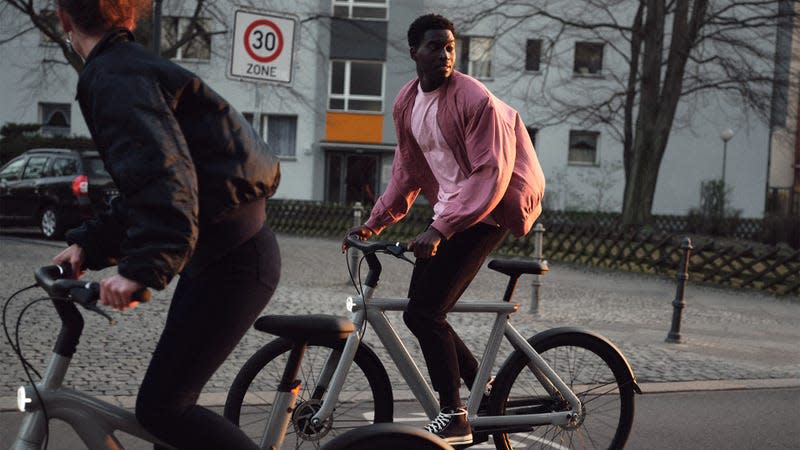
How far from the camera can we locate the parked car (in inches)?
677

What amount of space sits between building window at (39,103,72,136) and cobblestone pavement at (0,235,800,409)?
22012 mm

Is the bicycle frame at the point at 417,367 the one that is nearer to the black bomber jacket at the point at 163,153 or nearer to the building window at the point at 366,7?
the black bomber jacket at the point at 163,153

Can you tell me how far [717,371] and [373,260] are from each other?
4399 millimetres

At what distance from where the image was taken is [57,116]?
38.0 m

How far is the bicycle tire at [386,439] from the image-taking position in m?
2.74

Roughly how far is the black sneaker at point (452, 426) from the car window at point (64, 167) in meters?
14.6

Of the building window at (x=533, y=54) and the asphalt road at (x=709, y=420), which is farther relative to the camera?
the building window at (x=533, y=54)

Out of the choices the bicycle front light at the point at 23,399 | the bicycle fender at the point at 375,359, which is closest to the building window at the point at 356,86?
the bicycle fender at the point at 375,359

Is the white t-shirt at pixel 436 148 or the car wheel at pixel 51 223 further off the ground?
the white t-shirt at pixel 436 148

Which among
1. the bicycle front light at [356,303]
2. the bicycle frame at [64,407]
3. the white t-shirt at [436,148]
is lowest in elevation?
the bicycle frame at [64,407]

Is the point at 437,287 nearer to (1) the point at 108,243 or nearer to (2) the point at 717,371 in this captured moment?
(1) the point at 108,243

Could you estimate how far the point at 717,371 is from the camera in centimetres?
741

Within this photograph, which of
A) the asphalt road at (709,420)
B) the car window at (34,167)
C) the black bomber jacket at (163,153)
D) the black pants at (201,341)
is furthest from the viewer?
the car window at (34,167)

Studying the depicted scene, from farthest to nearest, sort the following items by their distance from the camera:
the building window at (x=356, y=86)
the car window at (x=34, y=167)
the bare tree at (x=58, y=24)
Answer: the building window at (x=356, y=86), the bare tree at (x=58, y=24), the car window at (x=34, y=167)
